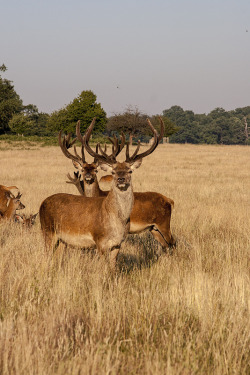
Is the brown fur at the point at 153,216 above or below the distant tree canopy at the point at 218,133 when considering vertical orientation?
below

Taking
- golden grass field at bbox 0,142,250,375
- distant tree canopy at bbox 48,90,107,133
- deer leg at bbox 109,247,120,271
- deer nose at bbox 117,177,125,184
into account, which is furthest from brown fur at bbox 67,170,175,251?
distant tree canopy at bbox 48,90,107,133

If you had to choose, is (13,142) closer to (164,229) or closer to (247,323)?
(164,229)

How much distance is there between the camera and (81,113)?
67625 millimetres

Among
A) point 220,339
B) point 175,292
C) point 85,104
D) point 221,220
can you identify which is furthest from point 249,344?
point 85,104

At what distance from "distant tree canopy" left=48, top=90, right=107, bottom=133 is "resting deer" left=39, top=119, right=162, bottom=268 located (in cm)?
5977

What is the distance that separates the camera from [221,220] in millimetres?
8508

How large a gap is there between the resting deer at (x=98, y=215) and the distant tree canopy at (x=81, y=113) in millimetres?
59765

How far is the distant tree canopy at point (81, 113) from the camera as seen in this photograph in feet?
217

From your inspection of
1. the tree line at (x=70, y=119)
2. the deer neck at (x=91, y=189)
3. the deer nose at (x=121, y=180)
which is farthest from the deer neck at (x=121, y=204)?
the tree line at (x=70, y=119)

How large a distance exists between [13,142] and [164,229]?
41.0 meters

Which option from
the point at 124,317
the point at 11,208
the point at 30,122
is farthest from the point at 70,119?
the point at 124,317

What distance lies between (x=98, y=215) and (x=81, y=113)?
211 feet

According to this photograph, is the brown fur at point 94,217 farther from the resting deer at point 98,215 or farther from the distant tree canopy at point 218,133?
the distant tree canopy at point 218,133

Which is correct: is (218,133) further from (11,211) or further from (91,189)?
(91,189)
